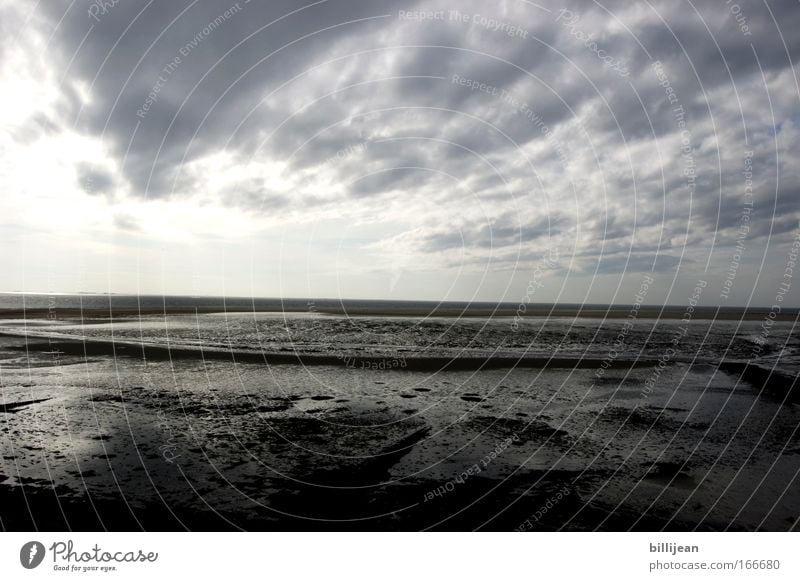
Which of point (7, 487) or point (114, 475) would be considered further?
point (114, 475)

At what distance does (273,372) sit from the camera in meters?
23.9

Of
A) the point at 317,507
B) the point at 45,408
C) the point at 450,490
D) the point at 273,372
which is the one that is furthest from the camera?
the point at 273,372

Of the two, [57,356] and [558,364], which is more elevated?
[57,356]

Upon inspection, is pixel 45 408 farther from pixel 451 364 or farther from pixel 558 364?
pixel 558 364

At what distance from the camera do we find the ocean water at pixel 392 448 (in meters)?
8.48

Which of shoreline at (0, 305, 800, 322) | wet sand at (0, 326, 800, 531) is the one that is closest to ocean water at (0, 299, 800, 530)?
wet sand at (0, 326, 800, 531)

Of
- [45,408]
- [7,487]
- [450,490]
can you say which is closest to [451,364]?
[450,490]

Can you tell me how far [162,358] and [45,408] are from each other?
12.6 meters

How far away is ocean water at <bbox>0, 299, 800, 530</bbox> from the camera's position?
848cm
